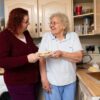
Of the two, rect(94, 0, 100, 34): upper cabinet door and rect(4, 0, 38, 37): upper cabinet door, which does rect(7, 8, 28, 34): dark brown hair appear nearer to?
rect(4, 0, 38, 37): upper cabinet door

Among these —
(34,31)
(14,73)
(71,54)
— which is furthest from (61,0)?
(14,73)

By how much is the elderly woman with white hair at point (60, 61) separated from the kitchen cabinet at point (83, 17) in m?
0.62

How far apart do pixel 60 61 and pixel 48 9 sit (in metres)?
0.98

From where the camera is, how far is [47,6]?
8.73ft

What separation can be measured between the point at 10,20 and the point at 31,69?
0.48m

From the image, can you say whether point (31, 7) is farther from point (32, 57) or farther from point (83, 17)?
point (32, 57)

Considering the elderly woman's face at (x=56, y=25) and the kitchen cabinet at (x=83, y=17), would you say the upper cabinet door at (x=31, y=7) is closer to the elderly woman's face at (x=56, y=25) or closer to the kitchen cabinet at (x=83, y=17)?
the kitchen cabinet at (x=83, y=17)

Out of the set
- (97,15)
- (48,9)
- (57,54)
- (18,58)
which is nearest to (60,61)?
(57,54)

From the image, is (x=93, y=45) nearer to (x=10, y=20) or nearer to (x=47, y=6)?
(x=47, y=6)

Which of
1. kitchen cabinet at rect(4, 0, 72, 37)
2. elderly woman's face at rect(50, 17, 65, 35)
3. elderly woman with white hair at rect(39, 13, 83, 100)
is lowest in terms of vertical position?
elderly woman with white hair at rect(39, 13, 83, 100)

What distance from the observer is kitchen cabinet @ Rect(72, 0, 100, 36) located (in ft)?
8.57

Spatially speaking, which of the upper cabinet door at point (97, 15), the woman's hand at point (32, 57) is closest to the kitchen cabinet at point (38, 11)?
the upper cabinet door at point (97, 15)

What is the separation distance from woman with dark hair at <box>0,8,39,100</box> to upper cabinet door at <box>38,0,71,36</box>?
0.70m

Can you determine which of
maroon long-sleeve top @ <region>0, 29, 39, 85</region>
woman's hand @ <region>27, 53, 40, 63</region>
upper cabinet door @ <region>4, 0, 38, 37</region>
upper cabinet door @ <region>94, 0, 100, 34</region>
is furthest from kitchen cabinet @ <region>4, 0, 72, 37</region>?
woman's hand @ <region>27, 53, 40, 63</region>
